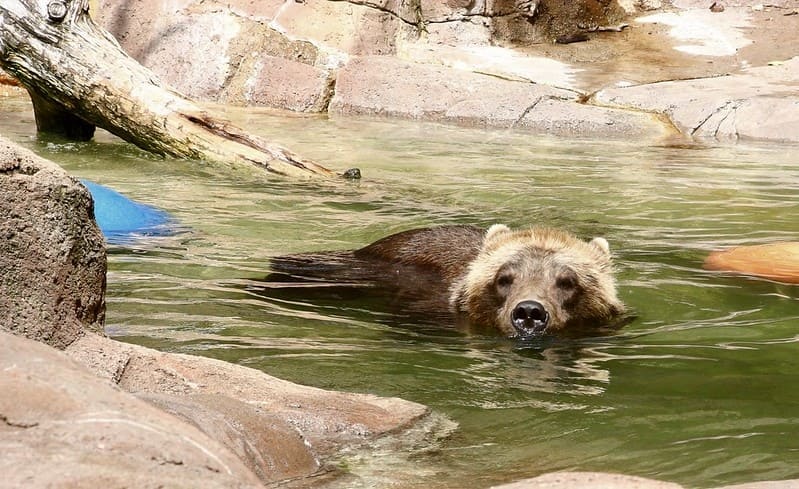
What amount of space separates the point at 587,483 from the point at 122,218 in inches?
236

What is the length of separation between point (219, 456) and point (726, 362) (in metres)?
3.49

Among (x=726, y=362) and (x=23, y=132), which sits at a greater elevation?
(x=23, y=132)

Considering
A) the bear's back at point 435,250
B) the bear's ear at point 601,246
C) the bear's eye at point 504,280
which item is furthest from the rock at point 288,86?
the bear's eye at point 504,280

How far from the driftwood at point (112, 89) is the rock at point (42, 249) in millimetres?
6028

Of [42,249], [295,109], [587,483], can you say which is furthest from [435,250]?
[295,109]

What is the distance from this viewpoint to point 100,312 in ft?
14.6

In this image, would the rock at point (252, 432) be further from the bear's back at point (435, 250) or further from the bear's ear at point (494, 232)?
the bear's back at point (435, 250)

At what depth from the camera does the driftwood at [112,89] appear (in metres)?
10.4

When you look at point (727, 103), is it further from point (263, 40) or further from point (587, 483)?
point (587, 483)

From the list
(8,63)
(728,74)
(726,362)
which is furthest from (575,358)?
(728,74)

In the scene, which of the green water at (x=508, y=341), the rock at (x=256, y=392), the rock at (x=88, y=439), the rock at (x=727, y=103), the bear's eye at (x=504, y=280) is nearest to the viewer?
the rock at (x=88, y=439)

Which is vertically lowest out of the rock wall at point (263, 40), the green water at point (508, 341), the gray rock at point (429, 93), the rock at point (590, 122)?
the green water at point (508, 341)

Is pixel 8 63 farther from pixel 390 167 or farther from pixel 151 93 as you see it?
pixel 390 167

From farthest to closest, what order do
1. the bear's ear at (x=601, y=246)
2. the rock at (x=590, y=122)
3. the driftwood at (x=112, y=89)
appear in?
1. the rock at (x=590, y=122)
2. the driftwood at (x=112, y=89)
3. the bear's ear at (x=601, y=246)
